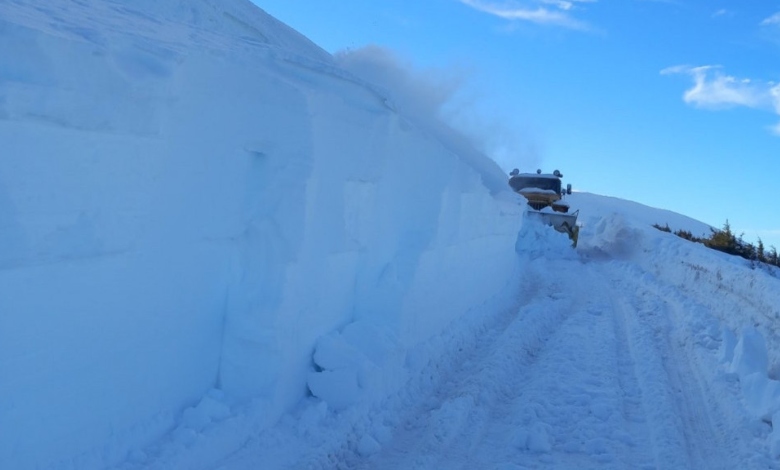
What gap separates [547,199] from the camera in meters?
26.2

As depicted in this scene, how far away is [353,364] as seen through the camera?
210 inches

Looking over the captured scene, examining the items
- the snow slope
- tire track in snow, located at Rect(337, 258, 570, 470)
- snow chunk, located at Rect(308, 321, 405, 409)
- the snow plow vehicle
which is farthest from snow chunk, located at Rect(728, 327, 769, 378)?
the snow plow vehicle

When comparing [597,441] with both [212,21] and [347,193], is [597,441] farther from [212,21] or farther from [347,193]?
[212,21]

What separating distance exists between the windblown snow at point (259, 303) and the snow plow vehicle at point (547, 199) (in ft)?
47.2

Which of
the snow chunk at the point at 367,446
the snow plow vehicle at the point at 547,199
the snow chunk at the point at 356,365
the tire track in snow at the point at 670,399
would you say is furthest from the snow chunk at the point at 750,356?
the snow plow vehicle at the point at 547,199

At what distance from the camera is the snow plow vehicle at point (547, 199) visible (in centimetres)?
2322

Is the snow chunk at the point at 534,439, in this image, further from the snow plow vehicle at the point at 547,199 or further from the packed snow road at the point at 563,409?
the snow plow vehicle at the point at 547,199

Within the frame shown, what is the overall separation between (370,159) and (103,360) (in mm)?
3161

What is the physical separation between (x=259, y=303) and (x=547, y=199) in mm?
22971

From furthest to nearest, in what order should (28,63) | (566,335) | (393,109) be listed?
(566,335) < (393,109) < (28,63)

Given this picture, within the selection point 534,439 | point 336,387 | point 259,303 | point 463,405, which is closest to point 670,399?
Result: point 534,439

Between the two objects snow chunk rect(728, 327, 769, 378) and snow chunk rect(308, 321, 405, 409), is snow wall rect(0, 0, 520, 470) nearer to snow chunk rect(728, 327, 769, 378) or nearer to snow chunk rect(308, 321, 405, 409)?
snow chunk rect(308, 321, 405, 409)

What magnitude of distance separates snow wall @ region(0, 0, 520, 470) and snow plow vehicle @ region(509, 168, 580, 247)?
→ 1787 cm

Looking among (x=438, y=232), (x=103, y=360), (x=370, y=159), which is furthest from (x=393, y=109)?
(x=103, y=360)
